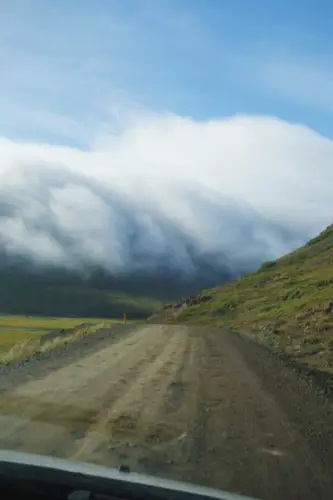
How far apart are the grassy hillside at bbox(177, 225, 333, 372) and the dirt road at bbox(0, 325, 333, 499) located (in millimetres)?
7890

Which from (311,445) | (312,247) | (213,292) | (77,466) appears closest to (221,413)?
(311,445)

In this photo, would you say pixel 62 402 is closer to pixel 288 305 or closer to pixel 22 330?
pixel 288 305

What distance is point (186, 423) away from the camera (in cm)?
1206

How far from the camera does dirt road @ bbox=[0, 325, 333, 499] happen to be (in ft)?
28.8

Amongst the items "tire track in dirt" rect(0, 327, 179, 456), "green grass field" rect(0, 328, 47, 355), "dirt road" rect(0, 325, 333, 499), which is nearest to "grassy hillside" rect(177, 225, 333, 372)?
"dirt road" rect(0, 325, 333, 499)

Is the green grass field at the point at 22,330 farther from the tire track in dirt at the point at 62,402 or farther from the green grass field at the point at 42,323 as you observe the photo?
the tire track in dirt at the point at 62,402

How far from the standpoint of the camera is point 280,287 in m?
95.1

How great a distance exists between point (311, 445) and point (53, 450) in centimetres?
388

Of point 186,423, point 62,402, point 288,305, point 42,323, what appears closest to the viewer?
point 186,423

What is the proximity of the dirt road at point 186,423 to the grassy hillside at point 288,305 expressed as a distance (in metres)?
7.89

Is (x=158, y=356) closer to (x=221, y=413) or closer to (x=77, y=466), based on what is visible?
(x=221, y=413)

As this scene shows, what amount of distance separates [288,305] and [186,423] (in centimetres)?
5375

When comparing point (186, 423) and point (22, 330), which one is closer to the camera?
point (186, 423)

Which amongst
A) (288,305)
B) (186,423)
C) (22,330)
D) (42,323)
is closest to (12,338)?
(22,330)
